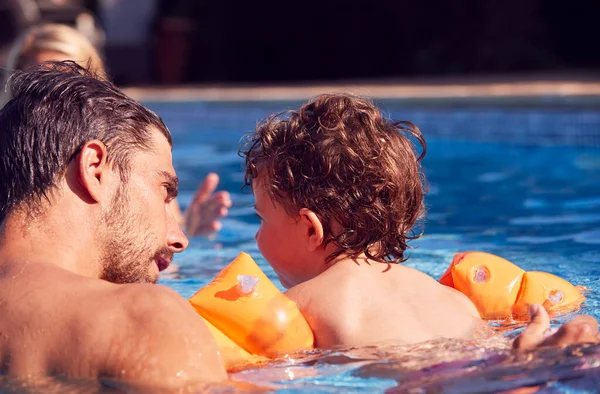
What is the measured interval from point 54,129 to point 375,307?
108 cm

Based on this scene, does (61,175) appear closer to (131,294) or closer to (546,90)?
(131,294)

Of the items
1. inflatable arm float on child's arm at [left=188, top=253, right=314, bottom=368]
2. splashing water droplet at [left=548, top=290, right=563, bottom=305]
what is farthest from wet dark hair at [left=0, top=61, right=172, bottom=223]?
splashing water droplet at [left=548, top=290, right=563, bottom=305]

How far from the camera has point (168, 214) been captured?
2.66m

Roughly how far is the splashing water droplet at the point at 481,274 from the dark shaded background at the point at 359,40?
31.9 feet

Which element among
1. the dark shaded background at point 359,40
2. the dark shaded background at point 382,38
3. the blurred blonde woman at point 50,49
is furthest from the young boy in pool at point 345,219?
the dark shaded background at point 382,38

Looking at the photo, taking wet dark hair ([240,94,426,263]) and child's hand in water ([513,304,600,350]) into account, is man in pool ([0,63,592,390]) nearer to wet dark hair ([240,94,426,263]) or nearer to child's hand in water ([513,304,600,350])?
child's hand in water ([513,304,600,350])

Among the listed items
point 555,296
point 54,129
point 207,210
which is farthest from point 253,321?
point 207,210

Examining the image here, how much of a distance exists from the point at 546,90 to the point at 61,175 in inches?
291

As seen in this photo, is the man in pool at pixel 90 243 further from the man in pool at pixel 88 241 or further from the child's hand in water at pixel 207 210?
the child's hand in water at pixel 207 210

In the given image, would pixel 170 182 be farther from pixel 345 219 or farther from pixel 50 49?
pixel 50 49

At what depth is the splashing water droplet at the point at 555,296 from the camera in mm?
3271

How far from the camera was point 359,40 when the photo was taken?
47.8 ft

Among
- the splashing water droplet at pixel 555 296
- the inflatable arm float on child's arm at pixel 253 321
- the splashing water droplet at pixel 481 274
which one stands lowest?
the inflatable arm float on child's arm at pixel 253 321

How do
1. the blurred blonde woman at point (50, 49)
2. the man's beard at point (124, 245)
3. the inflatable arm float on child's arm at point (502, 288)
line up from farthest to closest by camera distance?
the blurred blonde woman at point (50, 49) < the inflatable arm float on child's arm at point (502, 288) < the man's beard at point (124, 245)
